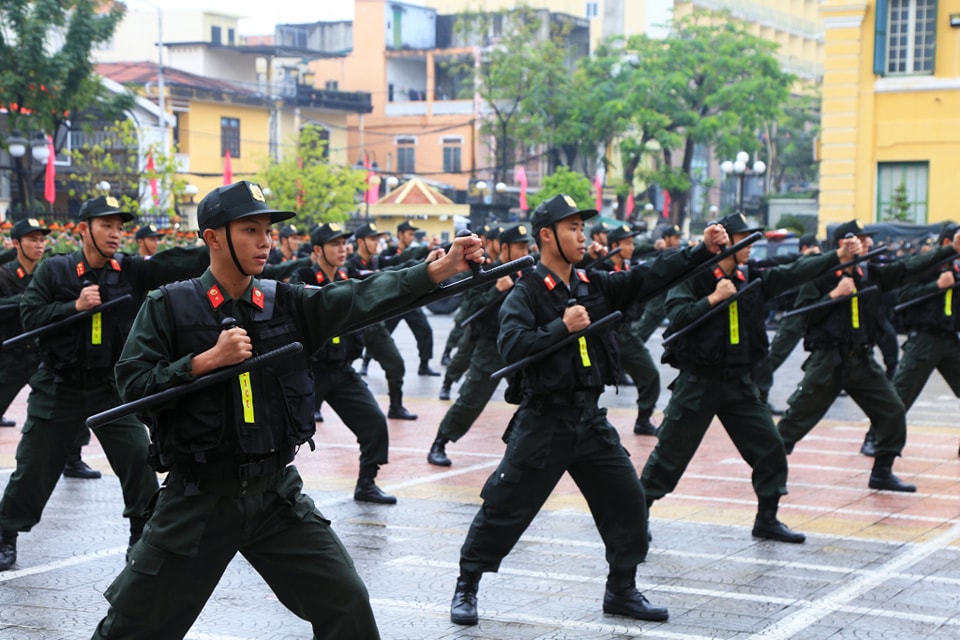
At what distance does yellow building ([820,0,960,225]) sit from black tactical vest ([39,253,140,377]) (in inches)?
992

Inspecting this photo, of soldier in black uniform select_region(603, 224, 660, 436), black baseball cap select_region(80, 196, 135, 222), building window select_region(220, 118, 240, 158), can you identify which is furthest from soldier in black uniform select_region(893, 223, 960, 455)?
building window select_region(220, 118, 240, 158)

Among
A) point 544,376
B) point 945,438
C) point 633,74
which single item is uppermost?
point 633,74

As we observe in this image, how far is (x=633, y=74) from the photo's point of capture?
2114 inches

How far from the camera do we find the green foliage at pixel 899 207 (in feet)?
100

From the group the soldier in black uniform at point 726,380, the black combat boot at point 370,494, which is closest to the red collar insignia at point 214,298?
the soldier in black uniform at point 726,380

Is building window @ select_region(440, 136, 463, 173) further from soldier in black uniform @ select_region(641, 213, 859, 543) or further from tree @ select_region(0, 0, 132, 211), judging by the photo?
soldier in black uniform @ select_region(641, 213, 859, 543)

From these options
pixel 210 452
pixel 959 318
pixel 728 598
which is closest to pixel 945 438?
pixel 959 318

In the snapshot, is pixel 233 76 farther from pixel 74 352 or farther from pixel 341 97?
pixel 74 352

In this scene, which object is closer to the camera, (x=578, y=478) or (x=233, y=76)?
(x=578, y=478)

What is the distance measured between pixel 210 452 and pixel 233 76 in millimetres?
58824

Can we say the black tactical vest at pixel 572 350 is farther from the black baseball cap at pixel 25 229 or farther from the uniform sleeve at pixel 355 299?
the black baseball cap at pixel 25 229

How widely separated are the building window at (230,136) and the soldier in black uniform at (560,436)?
1932 inches

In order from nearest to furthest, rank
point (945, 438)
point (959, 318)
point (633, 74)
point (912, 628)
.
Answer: point (912, 628) < point (959, 318) < point (945, 438) < point (633, 74)

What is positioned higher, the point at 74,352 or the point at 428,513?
the point at 74,352
